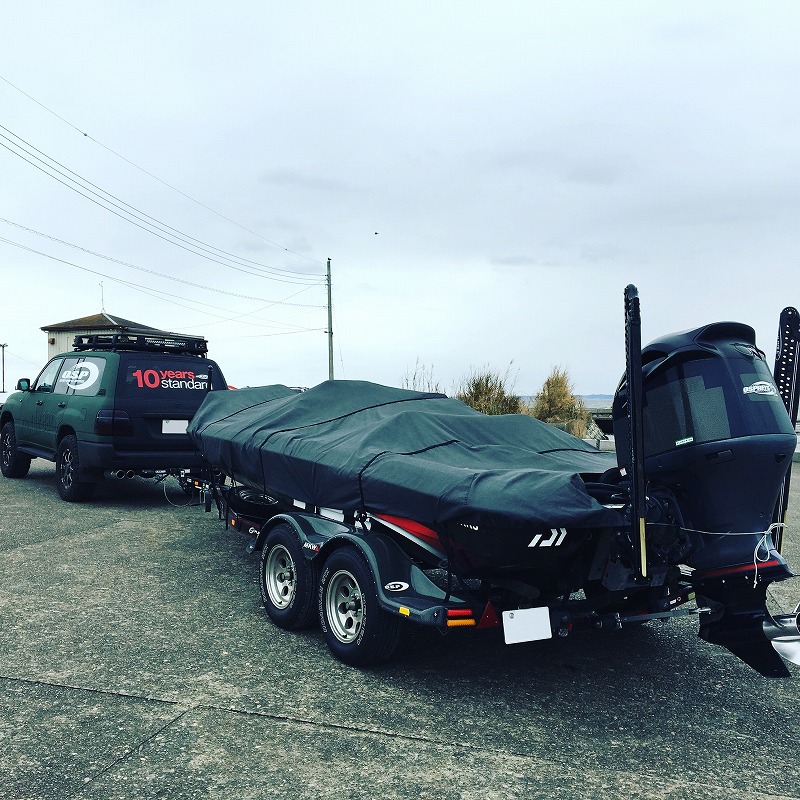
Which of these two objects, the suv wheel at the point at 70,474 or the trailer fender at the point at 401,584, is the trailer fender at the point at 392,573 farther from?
the suv wheel at the point at 70,474

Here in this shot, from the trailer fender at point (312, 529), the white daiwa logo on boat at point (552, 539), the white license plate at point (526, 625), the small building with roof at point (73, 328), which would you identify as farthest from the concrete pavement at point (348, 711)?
the small building with roof at point (73, 328)

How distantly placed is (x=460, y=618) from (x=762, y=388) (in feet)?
6.98

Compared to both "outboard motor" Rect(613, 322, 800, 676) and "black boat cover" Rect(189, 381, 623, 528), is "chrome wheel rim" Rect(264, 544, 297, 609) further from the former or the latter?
"outboard motor" Rect(613, 322, 800, 676)

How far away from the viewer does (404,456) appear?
16.1ft

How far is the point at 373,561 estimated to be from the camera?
15.1 ft

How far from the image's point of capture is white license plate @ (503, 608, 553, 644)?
4207 mm

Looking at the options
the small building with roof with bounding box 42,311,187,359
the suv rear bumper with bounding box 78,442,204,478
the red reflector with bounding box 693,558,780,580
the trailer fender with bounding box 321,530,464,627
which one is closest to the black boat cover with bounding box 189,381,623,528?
the trailer fender with bounding box 321,530,464,627

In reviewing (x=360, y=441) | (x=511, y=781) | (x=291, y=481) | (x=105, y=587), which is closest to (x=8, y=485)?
(x=105, y=587)

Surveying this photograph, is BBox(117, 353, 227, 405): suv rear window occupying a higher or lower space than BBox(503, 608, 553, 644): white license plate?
higher

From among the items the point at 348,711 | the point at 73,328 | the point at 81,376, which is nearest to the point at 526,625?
the point at 348,711

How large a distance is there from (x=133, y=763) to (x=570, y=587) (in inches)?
97.2

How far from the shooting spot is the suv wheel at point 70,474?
10609 mm

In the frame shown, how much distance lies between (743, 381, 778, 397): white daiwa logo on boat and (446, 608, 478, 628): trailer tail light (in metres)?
1.97

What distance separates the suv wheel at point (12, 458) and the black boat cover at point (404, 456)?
6742mm
